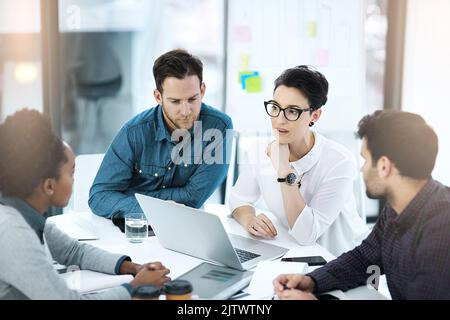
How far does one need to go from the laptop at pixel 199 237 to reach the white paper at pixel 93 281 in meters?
0.24

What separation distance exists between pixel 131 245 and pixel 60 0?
204 cm

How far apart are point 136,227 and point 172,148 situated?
0.54 metres

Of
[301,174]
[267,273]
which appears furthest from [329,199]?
[267,273]

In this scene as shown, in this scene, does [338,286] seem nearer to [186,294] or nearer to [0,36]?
[186,294]

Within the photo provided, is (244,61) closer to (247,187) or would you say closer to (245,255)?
(247,187)

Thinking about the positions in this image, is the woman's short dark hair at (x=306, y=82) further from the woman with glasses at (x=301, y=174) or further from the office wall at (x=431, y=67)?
the office wall at (x=431, y=67)

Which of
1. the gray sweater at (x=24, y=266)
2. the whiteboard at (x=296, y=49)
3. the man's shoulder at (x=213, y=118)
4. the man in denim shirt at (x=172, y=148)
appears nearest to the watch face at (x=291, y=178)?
the man in denim shirt at (x=172, y=148)

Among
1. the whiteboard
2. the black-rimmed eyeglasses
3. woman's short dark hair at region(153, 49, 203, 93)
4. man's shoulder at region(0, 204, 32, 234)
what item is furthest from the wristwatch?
the whiteboard

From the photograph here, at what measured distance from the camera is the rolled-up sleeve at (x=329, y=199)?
2320mm

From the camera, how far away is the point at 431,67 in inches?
159

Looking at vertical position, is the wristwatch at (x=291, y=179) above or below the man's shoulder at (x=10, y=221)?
below

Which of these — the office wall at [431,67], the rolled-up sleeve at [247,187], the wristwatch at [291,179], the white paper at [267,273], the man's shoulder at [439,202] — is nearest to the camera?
the man's shoulder at [439,202]

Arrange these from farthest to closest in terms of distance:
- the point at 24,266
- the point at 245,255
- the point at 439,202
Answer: the point at 245,255 < the point at 439,202 < the point at 24,266

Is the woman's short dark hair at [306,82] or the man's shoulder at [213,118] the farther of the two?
the man's shoulder at [213,118]
